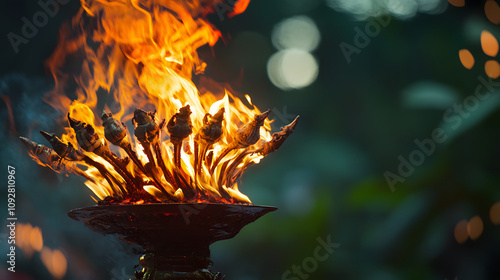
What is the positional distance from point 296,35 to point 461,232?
215 cm

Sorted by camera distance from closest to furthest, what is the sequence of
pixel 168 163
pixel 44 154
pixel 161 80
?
pixel 168 163
pixel 44 154
pixel 161 80

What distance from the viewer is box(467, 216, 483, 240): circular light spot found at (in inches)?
163

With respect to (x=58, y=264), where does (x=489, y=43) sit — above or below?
below

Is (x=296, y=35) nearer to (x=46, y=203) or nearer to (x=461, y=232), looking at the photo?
(x=461, y=232)

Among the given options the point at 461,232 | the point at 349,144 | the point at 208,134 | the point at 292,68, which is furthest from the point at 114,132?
the point at 461,232

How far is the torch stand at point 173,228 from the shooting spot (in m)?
1.94

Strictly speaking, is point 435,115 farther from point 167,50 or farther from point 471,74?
point 167,50

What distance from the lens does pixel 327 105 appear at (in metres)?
4.39

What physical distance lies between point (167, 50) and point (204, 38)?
1.02ft

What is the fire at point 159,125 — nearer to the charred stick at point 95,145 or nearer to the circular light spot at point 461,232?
the charred stick at point 95,145

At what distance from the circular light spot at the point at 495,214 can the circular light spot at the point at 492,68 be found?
1.07m

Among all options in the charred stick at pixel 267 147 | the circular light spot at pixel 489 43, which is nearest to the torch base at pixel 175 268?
the charred stick at pixel 267 147

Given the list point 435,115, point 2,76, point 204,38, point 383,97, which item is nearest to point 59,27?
point 2,76

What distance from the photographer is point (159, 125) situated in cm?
209
